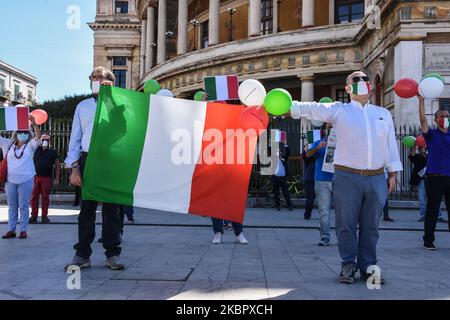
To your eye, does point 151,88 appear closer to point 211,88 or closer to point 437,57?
point 211,88

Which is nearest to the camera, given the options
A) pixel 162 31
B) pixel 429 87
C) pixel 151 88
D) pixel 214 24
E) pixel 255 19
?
pixel 429 87

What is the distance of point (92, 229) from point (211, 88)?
2.94 metres

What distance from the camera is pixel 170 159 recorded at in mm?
5621

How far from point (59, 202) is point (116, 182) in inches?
524

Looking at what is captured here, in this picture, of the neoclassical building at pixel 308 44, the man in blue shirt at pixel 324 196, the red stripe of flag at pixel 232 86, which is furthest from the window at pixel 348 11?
the red stripe of flag at pixel 232 86

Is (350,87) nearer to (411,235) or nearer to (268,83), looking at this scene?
(411,235)

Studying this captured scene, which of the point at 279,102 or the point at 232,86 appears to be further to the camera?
the point at 232,86

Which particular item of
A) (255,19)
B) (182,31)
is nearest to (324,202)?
(255,19)

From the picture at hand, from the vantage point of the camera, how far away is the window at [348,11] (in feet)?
99.2

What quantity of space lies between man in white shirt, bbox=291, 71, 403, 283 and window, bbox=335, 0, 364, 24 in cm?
2647

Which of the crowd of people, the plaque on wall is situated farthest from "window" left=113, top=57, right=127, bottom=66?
the crowd of people

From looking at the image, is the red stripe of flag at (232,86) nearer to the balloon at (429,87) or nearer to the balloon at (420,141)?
the balloon at (429,87)

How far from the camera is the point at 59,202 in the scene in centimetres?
1803

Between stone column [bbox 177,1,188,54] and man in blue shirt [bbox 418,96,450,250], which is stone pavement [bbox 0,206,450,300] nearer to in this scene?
man in blue shirt [bbox 418,96,450,250]
